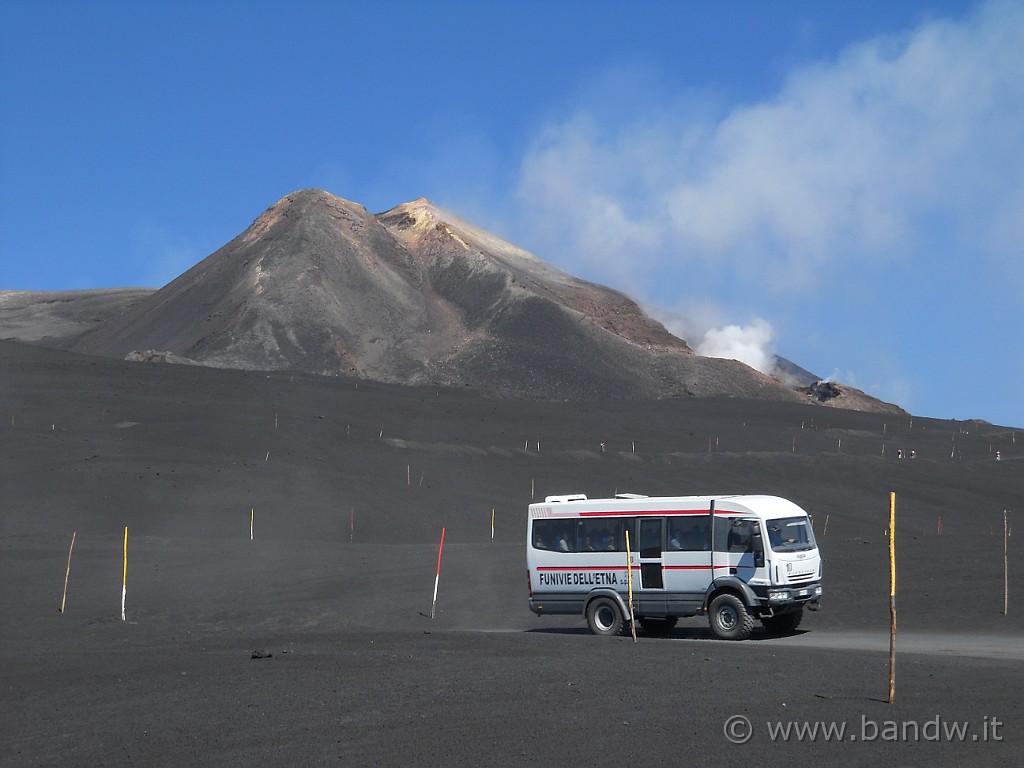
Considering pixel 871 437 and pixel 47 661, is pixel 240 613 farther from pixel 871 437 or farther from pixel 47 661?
pixel 871 437

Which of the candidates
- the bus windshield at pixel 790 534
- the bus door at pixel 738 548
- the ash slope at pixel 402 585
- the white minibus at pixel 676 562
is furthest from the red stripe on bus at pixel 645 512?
the ash slope at pixel 402 585

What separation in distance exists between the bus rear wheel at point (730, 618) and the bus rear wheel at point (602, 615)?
1.86 m

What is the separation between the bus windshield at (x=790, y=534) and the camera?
66.6 feet

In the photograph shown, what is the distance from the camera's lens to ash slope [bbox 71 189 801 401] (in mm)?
99625

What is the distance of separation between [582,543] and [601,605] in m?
1.24

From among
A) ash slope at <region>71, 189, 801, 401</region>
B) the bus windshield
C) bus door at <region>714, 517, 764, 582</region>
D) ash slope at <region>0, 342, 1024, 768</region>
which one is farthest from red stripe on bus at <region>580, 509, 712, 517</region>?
ash slope at <region>71, 189, 801, 401</region>

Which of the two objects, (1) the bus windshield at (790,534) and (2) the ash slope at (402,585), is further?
(1) the bus windshield at (790,534)

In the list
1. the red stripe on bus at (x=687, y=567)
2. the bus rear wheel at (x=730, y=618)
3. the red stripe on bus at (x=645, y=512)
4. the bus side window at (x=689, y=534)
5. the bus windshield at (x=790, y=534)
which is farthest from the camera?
the red stripe on bus at (x=645, y=512)

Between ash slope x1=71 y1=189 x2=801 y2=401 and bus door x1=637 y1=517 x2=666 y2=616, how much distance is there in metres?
73.3

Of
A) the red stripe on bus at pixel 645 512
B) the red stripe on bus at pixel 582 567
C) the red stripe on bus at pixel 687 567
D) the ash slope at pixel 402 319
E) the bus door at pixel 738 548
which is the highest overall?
the ash slope at pixel 402 319

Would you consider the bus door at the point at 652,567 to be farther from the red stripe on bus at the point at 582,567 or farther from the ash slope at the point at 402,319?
the ash slope at the point at 402,319

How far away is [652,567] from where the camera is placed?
21125mm

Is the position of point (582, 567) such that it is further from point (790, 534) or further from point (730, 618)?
point (790, 534)

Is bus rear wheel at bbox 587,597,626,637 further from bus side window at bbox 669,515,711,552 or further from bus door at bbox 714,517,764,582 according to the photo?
bus door at bbox 714,517,764,582
